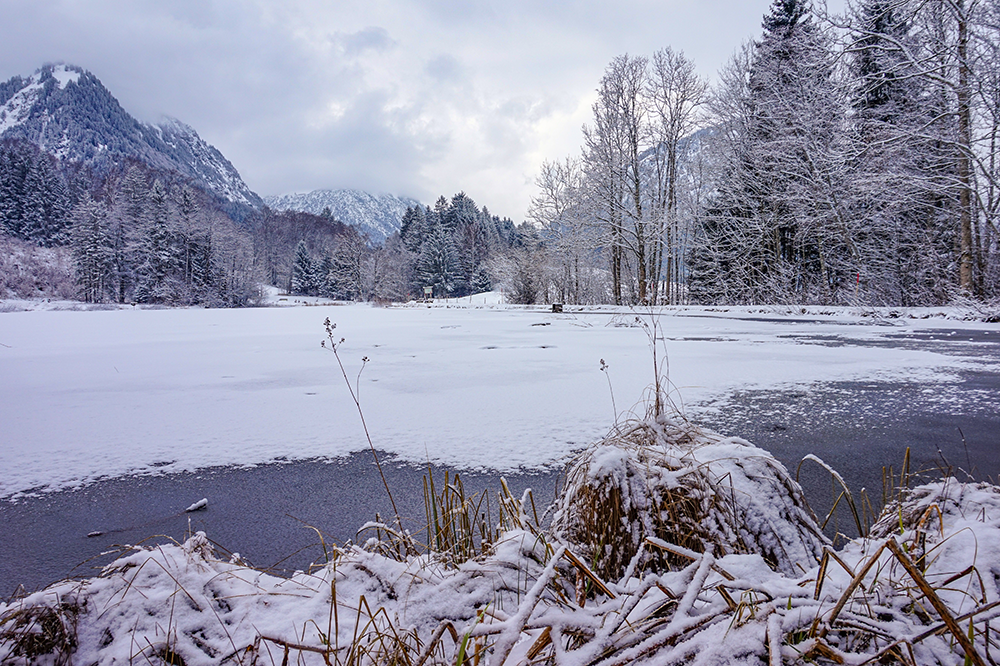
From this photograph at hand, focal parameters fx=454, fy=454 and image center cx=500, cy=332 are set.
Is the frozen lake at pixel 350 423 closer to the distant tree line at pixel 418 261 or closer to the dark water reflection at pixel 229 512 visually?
the dark water reflection at pixel 229 512

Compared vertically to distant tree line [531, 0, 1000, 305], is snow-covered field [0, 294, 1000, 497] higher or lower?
lower

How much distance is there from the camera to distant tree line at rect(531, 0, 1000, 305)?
12.1 metres

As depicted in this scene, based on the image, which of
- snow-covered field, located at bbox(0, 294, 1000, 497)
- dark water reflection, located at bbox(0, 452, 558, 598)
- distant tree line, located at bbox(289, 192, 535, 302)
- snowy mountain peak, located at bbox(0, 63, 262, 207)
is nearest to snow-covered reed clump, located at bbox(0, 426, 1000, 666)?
dark water reflection, located at bbox(0, 452, 558, 598)

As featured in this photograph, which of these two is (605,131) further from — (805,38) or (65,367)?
(65,367)

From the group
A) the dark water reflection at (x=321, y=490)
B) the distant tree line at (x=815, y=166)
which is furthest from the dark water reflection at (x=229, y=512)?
the distant tree line at (x=815, y=166)

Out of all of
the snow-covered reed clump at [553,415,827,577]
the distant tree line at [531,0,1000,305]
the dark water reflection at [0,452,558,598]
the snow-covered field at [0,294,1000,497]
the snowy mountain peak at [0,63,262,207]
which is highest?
the snowy mountain peak at [0,63,262,207]

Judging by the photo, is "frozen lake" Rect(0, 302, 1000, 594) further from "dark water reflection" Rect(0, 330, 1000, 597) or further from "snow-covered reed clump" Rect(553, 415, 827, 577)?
"snow-covered reed clump" Rect(553, 415, 827, 577)

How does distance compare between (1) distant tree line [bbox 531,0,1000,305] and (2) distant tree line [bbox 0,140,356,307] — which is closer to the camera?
(1) distant tree line [bbox 531,0,1000,305]

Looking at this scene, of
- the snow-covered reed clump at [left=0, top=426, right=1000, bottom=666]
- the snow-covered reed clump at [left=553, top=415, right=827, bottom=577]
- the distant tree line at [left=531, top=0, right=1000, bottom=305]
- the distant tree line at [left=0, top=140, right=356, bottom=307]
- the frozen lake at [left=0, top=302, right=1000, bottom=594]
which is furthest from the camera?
the distant tree line at [left=0, top=140, right=356, bottom=307]

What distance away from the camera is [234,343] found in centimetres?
931

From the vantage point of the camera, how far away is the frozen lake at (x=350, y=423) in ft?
7.06

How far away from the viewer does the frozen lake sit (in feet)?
7.06

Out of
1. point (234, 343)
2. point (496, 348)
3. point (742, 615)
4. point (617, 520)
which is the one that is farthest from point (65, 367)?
point (742, 615)

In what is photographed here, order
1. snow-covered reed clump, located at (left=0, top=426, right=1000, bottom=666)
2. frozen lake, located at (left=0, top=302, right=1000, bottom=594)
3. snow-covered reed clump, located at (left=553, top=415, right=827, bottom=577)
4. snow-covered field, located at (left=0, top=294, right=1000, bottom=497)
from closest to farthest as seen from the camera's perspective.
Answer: snow-covered reed clump, located at (left=0, top=426, right=1000, bottom=666) → snow-covered reed clump, located at (left=553, top=415, right=827, bottom=577) → frozen lake, located at (left=0, top=302, right=1000, bottom=594) → snow-covered field, located at (left=0, top=294, right=1000, bottom=497)
